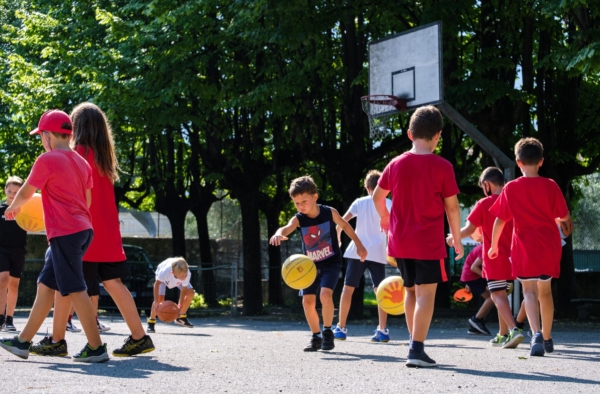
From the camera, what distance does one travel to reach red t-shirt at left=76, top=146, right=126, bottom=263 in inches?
324

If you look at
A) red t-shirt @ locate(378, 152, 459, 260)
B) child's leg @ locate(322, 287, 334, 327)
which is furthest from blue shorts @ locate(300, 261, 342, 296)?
red t-shirt @ locate(378, 152, 459, 260)

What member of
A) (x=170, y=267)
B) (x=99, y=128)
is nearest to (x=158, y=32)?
(x=170, y=267)

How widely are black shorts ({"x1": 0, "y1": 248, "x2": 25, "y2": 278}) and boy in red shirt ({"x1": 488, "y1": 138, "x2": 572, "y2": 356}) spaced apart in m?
6.64

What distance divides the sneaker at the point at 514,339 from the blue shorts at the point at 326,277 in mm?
1949

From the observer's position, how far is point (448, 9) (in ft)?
60.5

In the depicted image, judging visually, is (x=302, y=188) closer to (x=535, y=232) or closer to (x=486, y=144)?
(x=535, y=232)

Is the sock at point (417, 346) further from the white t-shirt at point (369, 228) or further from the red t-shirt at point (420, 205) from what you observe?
the white t-shirt at point (369, 228)

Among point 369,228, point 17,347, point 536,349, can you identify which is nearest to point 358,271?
point 369,228

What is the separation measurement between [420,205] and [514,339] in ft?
10.3

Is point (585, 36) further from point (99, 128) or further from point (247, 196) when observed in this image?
point (247, 196)

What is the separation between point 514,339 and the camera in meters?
10.3

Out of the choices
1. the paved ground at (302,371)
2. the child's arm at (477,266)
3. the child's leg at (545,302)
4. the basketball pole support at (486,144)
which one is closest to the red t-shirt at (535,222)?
the child's leg at (545,302)

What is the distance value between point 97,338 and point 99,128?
1.75 m

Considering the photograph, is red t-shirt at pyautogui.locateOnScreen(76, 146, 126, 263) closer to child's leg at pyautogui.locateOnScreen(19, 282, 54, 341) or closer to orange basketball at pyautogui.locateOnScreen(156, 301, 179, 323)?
child's leg at pyautogui.locateOnScreen(19, 282, 54, 341)
